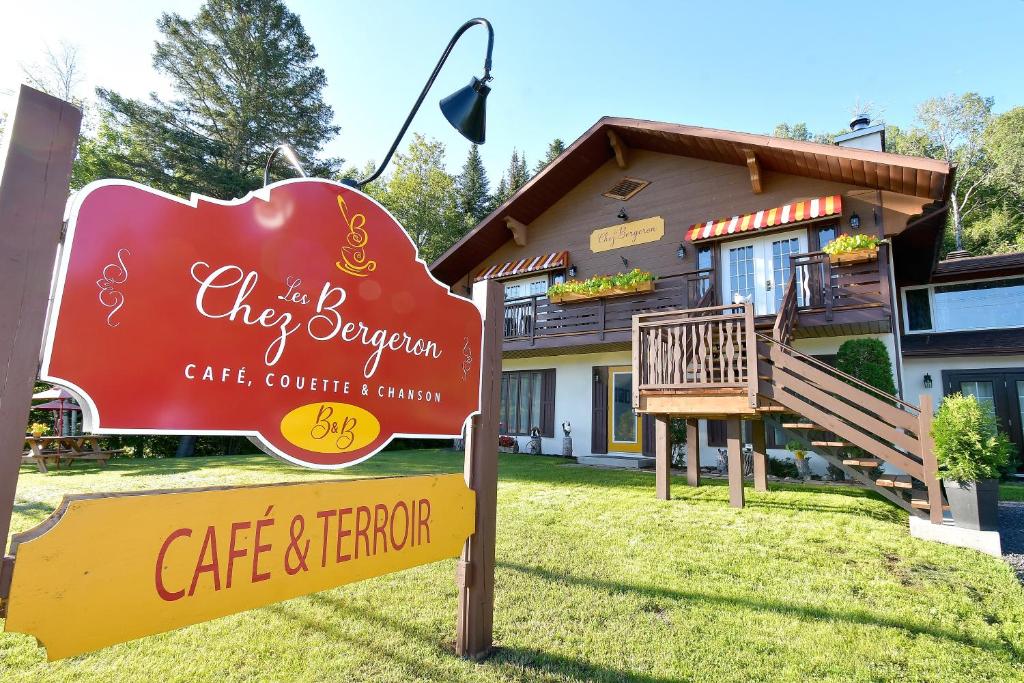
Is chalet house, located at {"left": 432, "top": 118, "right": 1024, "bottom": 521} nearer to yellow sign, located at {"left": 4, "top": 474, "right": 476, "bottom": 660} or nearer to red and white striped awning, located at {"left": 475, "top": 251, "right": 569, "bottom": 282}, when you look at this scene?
red and white striped awning, located at {"left": 475, "top": 251, "right": 569, "bottom": 282}

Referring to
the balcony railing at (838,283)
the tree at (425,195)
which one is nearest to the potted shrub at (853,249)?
the balcony railing at (838,283)

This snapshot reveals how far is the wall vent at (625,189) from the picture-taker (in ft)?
40.6

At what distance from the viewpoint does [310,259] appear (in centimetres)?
214

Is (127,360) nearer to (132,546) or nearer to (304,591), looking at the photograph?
(132,546)

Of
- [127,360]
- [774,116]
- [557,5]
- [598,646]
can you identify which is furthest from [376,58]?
[774,116]

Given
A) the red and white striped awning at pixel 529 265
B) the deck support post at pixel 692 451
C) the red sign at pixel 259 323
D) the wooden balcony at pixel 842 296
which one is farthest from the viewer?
the red and white striped awning at pixel 529 265

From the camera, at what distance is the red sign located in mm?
1532

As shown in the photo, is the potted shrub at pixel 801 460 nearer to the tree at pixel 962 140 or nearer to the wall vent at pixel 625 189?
the wall vent at pixel 625 189

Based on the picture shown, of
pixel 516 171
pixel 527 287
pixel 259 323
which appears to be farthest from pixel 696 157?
pixel 516 171

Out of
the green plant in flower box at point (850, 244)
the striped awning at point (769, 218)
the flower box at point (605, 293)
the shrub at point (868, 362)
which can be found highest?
the striped awning at point (769, 218)

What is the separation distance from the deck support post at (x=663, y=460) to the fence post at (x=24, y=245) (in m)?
6.07

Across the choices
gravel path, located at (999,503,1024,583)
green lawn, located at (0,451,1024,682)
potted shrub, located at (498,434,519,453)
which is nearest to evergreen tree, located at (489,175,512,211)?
potted shrub, located at (498,434,519,453)

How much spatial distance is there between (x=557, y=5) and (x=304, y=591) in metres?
9.03

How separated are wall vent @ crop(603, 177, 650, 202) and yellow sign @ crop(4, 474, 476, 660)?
1150cm
